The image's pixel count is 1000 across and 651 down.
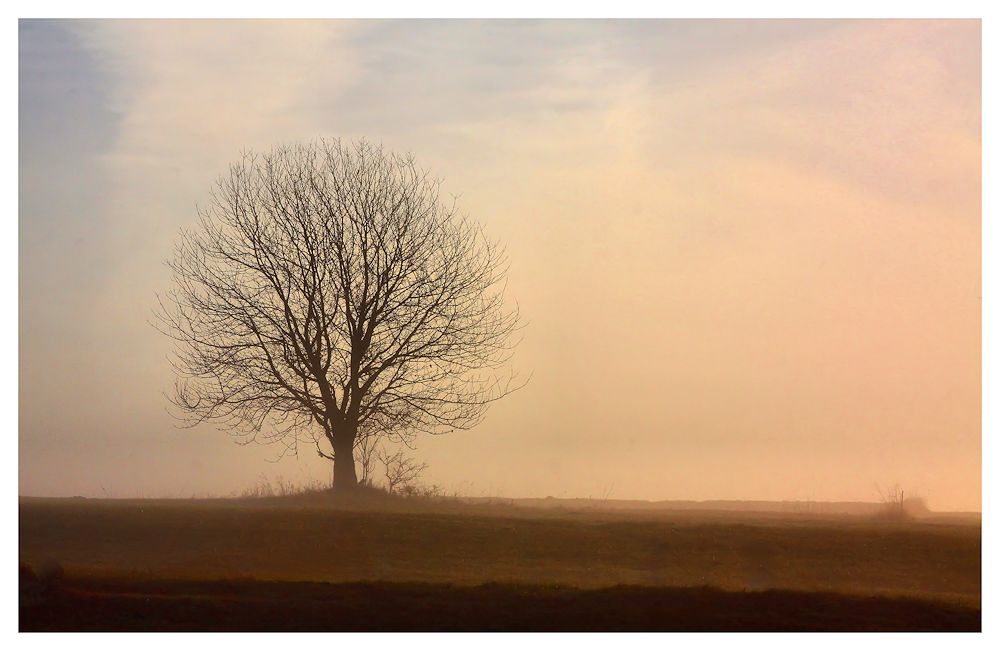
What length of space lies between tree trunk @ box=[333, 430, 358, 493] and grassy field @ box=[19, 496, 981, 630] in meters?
0.48

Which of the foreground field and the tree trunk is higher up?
the tree trunk

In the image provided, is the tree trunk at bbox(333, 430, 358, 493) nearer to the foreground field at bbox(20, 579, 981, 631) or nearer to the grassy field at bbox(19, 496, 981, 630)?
the grassy field at bbox(19, 496, 981, 630)

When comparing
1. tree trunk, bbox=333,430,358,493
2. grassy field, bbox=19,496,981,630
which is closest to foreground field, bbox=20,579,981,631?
grassy field, bbox=19,496,981,630

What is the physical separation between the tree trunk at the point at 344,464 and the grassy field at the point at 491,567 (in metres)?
0.48

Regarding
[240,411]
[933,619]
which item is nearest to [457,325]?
[240,411]

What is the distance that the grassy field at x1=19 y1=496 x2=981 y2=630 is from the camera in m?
16.7

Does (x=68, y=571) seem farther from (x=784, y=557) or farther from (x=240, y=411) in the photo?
(x=784, y=557)

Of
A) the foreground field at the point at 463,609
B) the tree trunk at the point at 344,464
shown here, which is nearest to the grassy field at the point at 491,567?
the foreground field at the point at 463,609

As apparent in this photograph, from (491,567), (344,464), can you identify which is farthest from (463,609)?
(344,464)

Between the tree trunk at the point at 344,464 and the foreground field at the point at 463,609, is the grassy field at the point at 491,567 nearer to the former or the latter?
the foreground field at the point at 463,609

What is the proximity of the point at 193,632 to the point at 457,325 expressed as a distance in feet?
19.5

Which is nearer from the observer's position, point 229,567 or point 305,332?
point 229,567

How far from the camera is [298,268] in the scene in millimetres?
19297

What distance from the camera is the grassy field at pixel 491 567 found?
54.7 feet
